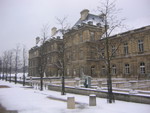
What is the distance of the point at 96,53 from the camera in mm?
26062

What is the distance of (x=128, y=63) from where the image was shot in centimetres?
3784

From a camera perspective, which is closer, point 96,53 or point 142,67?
point 96,53

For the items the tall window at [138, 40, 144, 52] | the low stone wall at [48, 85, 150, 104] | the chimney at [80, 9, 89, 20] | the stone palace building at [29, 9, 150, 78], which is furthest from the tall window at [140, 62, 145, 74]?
the chimney at [80, 9, 89, 20]

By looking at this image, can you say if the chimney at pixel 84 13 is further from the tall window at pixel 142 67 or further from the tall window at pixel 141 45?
the tall window at pixel 142 67

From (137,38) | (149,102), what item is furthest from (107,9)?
(137,38)

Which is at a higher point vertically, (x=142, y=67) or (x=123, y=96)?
(x=142, y=67)

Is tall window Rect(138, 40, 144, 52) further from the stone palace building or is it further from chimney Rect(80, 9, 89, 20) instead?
chimney Rect(80, 9, 89, 20)

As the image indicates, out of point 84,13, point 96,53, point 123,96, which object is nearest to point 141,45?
point 96,53

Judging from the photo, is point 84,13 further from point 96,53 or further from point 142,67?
point 96,53

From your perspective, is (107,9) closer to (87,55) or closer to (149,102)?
(149,102)

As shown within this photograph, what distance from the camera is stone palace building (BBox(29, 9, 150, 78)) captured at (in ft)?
111

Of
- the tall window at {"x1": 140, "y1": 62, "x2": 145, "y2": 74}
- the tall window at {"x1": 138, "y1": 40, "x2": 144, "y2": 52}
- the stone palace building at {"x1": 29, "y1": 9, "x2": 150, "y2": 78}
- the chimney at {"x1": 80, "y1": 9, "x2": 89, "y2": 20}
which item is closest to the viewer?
the stone palace building at {"x1": 29, "y1": 9, "x2": 150, "y2": 78}

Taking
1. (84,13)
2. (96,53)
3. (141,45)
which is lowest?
(96,53)

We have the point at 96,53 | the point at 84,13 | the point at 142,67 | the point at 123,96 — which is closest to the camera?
the point at 123,96
